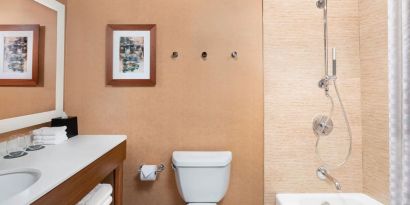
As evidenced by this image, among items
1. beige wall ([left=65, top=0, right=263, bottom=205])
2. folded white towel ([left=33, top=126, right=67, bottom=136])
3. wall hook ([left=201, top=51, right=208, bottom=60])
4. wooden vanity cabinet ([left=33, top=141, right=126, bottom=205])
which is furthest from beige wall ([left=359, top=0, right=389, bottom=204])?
folded white towel ([left=33, top=126, right=67, bottom=136])

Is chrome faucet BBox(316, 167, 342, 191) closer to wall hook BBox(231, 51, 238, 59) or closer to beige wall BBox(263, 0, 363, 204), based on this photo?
beige wall BBox(263, 0, 363, 204)

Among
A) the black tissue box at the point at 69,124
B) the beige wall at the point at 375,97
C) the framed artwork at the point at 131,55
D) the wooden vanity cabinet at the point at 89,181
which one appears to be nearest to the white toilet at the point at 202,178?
the wooden vanity cabinet at the point at 89,181

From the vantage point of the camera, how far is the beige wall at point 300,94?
1922 mm

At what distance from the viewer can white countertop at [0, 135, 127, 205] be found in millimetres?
890

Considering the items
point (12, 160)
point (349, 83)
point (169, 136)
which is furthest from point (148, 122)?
point (349, 83)

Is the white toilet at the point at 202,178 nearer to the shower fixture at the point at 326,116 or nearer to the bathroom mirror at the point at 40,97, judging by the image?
the shower fixture at the point at 326,116

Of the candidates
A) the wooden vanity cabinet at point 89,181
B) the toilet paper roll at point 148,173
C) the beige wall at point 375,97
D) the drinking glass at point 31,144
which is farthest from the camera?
the toilet paper roll at point 148,173

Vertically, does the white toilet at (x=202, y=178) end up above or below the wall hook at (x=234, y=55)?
below

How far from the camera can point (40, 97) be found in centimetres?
168

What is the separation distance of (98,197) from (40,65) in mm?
994

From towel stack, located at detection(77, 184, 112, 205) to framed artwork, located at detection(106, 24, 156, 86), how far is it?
0.80 m

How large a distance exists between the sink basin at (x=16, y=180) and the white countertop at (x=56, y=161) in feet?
0.09

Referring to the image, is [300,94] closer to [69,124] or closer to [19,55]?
[69,124]

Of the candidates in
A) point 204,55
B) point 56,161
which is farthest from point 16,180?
point 204,55
